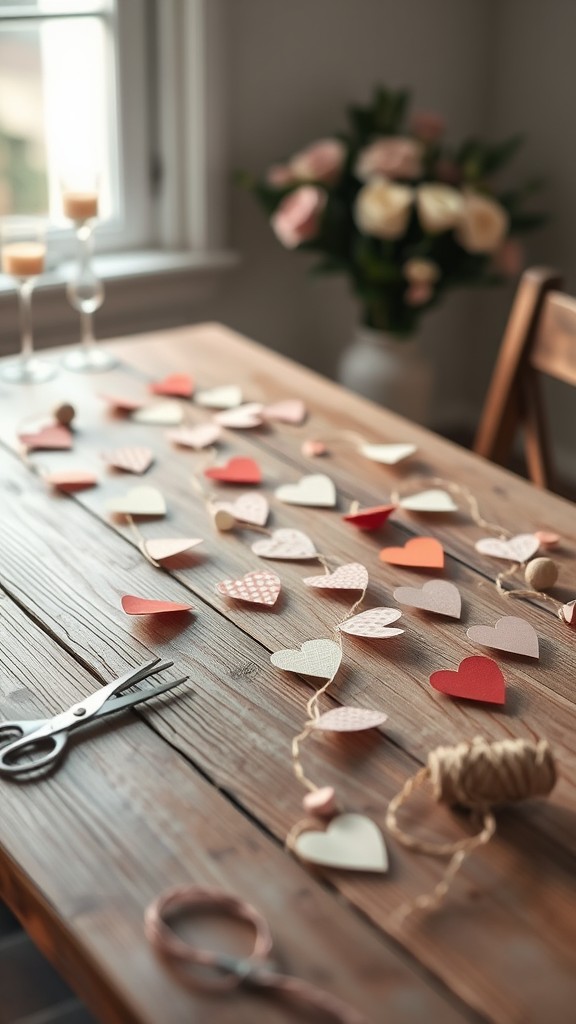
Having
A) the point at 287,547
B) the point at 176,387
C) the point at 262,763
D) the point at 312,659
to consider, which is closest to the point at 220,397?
the point at 176,387

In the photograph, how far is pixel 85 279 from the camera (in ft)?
5.95

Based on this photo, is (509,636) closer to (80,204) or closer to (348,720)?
(348,720)

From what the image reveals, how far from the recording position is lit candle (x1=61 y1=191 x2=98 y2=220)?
176cm

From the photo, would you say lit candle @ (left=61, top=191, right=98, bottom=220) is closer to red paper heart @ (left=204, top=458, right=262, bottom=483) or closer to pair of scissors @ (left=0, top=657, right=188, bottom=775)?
red paper heart @ (left=204, top=458, right=262, bottom=483)

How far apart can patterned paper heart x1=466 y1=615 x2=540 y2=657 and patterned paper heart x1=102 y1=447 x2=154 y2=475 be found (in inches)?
21.0

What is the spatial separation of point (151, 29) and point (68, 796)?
2025 mm

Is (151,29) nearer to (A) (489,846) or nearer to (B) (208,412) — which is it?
(B) (208,412)

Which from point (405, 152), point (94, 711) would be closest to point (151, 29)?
point (405, 152)

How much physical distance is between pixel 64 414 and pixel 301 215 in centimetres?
105

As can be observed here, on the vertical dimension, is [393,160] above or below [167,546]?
above

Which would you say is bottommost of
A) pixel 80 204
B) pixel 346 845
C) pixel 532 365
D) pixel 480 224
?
pixel 346 845

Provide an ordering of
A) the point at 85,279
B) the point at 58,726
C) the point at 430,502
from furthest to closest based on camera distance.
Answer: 1. the point at 85,279
2. the point at 430,502
3. the point at 58,726

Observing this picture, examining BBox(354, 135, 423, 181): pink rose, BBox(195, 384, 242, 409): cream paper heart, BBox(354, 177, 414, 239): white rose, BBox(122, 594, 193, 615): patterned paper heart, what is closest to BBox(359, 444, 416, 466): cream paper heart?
BBox(195, 384, 242, 409): cream paper heart

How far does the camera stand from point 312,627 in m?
1.09
